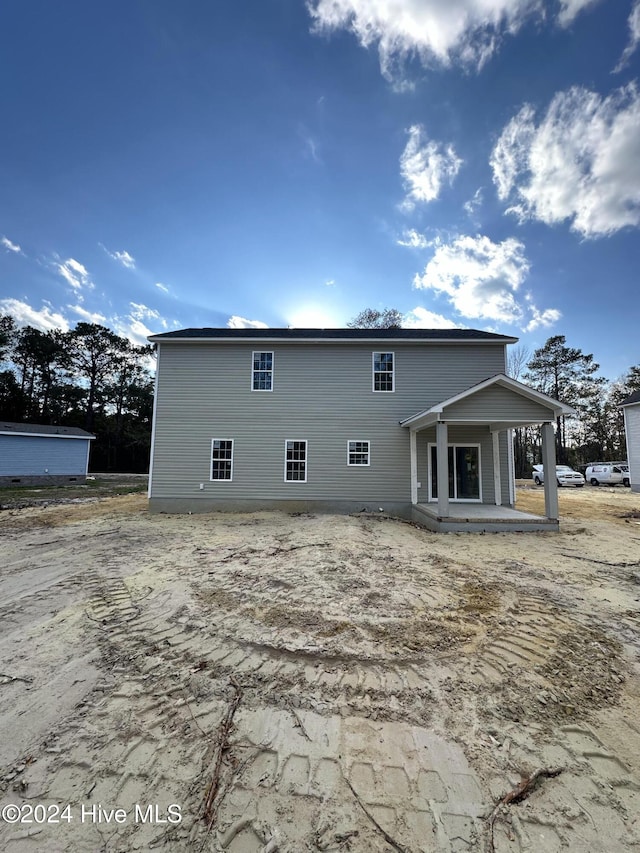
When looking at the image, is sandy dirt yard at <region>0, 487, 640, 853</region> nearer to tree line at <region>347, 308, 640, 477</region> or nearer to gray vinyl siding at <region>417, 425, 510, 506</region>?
gray vinyl siding at <region>417, 425, 510, 506</region>

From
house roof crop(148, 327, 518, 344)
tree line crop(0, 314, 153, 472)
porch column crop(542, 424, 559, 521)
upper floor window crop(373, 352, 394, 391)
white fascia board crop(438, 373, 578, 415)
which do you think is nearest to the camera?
white fascia board crop(438, 373, 578, 415)

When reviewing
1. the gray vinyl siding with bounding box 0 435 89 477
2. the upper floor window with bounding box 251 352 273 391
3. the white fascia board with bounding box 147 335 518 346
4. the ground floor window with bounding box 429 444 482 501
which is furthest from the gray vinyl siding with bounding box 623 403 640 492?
the gray vinyl siding with bounding box 0 435 89 477

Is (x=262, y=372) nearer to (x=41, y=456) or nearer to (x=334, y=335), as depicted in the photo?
(x=334, y=335)

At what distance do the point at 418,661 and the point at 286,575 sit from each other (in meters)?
2.63

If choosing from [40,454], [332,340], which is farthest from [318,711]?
[40,454]

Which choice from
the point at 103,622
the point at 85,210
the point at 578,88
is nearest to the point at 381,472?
the point at 103,622

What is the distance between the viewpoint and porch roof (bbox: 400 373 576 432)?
9.18 meters

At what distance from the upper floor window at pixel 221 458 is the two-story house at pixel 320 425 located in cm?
4

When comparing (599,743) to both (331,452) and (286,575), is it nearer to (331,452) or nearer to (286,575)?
(286,575)

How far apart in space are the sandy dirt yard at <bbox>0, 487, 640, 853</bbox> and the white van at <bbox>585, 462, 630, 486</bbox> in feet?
72.8

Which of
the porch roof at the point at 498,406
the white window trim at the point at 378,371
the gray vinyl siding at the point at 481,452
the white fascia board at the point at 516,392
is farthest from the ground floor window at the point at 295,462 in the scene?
the white fascia board at the point at 516,392

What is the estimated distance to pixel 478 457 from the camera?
11672mm

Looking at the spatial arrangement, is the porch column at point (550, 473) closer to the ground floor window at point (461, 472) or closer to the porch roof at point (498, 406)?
the porch roof at point (498, 406)

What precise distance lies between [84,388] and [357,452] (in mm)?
37740
